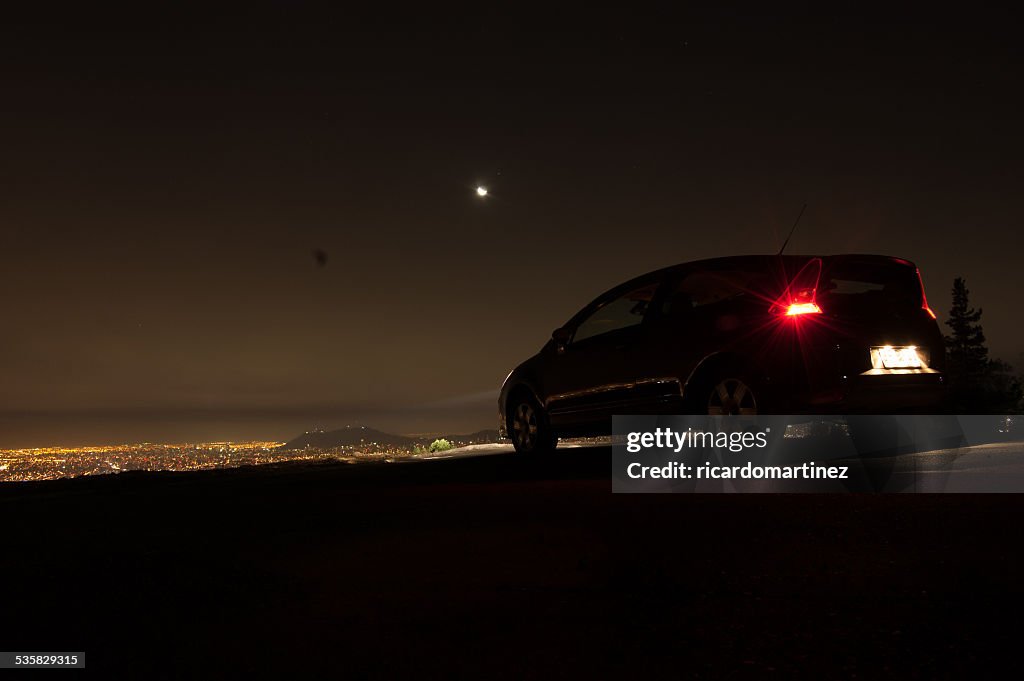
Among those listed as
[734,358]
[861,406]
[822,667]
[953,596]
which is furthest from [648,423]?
[822,667]

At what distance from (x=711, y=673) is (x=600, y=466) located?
7589mm

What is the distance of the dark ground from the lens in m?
3.82

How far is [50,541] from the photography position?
7.00 meters

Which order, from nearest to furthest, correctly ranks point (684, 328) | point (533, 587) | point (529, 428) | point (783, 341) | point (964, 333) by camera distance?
→ point (533, 587) → point (783, 341) → point (684, 328) → point (529, 428) → point (964, 333)

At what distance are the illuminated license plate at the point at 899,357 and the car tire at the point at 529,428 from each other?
4.33 m

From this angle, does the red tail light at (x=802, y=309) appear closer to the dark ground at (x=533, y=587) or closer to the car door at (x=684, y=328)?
the car door at (x=684, y=328)

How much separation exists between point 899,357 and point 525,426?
4.94 metres

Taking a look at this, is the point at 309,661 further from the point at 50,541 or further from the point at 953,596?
the point at 50,541

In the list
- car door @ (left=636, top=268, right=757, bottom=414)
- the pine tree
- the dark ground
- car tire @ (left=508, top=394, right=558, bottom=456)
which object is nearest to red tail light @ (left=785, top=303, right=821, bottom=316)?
car door @ (left=636, top=268, right=757, bottom=414)

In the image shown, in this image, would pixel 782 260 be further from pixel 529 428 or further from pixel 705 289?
pixel 529 428

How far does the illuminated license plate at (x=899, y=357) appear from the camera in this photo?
8383mm

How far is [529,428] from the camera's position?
12.0 meters

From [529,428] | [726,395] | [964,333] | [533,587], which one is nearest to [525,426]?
[529,428]

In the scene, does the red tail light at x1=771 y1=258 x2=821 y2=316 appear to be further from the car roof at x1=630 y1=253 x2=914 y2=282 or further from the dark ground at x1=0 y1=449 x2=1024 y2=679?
the dark ground at x1=0 y1=449 x2=1024 y2=679
